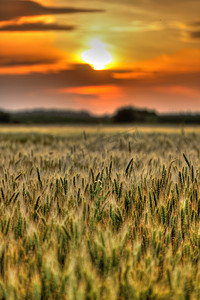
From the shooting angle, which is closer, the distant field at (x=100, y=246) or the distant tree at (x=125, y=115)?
the distant field at (x=100, y=246)

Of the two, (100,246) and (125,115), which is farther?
(125,115)

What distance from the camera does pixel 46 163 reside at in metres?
4.45

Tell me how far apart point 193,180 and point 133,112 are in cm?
3733

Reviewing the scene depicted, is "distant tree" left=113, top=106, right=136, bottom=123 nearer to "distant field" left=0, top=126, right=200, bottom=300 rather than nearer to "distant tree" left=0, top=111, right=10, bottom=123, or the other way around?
"distant tree" left=0, top=111, right=10, bottom=123

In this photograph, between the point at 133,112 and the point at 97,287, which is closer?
the point at 97,287

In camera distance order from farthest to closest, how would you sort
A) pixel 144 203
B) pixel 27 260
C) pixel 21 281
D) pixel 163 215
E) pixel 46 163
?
pixel 46 163 < pixel 144 203 < pixel 163 215 < pixel 27 260 < pixel 21 281

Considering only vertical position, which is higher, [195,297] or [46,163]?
[46,163]

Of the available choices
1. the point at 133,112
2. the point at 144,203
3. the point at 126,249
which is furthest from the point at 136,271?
the point at 133,112

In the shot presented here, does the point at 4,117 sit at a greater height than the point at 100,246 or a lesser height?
greater

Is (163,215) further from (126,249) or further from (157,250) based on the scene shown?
(126,249)

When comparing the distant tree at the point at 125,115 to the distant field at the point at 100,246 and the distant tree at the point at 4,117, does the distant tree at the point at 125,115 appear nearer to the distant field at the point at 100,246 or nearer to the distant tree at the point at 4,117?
the distant tree at the point at 4,117

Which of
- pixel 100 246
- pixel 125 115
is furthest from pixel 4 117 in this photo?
pixel 100 246

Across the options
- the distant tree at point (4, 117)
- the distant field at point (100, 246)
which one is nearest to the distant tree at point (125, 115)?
the distant tree at point (4, 117)

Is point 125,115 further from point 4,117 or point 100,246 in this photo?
point 100,246
